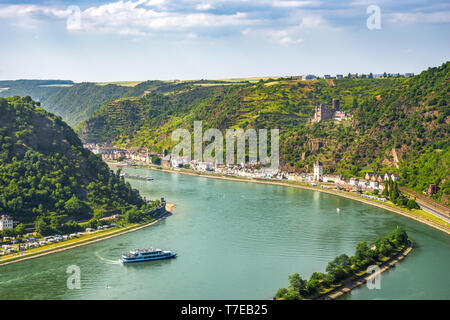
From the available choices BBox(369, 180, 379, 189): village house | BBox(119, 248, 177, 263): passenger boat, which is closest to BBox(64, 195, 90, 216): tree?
BBox(119, 248, 177, 263): passenger boat

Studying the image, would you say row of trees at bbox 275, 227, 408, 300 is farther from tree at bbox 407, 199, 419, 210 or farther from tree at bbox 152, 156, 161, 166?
tree at bbox 152, 156, 161, 166

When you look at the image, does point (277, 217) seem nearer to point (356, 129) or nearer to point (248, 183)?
point (248, 183)

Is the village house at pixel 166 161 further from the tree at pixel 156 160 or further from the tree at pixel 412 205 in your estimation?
the tree at pixel 412 205

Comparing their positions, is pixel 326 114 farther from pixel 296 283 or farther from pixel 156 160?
pixel 296 283

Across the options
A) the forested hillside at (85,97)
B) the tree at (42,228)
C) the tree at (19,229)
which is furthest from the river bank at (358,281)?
the forested hillside at (85,97)

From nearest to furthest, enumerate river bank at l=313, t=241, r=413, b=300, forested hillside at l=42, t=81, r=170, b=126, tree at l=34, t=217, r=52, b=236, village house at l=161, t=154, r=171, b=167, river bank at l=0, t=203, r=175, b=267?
river bank at l=313, t=241, r=413, b=300
river bank at l=0, t=203, r=175, b=267
tree at l=34, t=217, r=52, b=236
village house at l=161, t=154, r=171, b=167
forested hillside at l=42, t=81, r=170, b=126

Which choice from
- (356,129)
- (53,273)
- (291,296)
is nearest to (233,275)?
(291,296)
